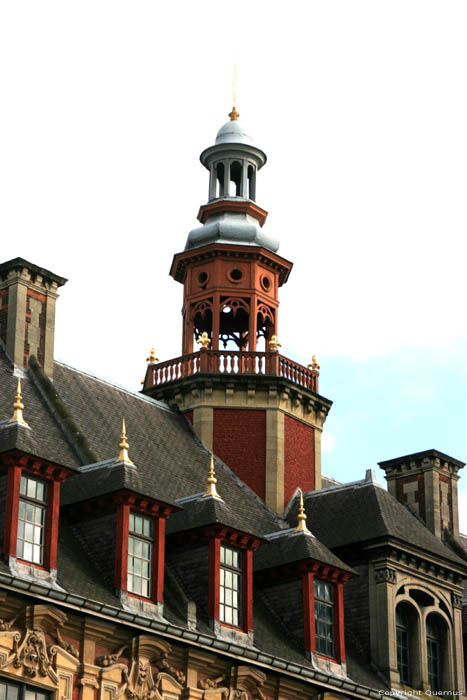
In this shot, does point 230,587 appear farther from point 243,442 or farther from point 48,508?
point 243,442

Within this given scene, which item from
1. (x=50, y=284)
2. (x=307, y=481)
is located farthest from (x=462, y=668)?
(x=50, y=284)

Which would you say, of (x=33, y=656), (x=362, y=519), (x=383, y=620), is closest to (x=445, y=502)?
(x=362, y=519)

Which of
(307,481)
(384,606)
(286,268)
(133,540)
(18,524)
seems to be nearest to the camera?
(18,524)

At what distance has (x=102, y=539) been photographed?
3744cm

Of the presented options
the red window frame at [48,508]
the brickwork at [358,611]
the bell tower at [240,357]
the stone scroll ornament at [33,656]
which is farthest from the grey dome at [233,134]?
the stone scroll ornament at [33,656]

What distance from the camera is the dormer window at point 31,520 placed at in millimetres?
34781

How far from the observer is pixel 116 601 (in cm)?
3603

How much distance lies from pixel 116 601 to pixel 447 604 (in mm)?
14539

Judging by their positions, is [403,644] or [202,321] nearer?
[403,644]

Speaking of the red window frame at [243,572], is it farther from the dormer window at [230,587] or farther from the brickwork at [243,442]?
the brickwork at [243,442]

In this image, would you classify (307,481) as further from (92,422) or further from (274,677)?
(274,677)

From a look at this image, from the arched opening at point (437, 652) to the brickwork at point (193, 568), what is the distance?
33.2 ft

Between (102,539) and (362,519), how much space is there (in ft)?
37.7

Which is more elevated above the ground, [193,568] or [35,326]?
[35,326]
